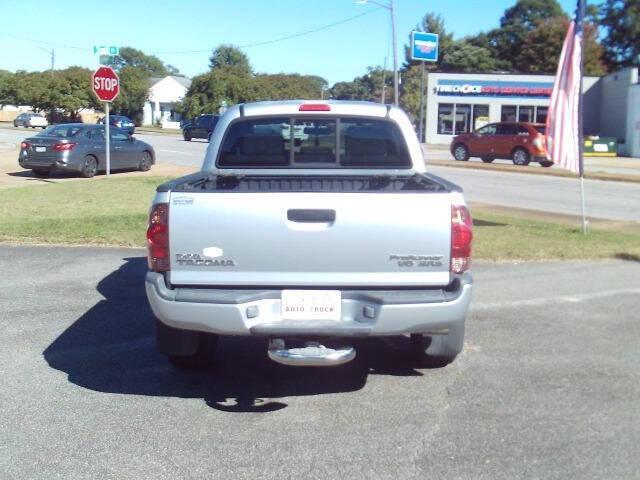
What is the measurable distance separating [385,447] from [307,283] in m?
1.06

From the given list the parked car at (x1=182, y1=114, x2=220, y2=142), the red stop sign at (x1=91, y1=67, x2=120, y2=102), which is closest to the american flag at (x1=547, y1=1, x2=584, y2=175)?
the red stop sign at (x1=91, y1=67, x2=120, y2=102)

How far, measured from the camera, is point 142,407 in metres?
4.91

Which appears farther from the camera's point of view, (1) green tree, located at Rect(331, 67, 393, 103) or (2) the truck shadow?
(1) green tree, located at Rect(331, 67, 393, 103)

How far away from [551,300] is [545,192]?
535 inches

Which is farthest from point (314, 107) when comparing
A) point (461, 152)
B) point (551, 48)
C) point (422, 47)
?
point (551, 48)

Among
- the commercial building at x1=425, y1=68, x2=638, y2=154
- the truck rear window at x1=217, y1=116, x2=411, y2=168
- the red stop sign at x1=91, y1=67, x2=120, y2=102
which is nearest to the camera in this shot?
the truck rear window at x1=217, y1=116, x2=411, y2=168

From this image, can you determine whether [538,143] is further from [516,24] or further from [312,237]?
[516,24]

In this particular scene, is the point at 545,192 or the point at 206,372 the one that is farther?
the point at 545,192

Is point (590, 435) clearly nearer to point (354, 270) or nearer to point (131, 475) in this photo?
point (354, 270)

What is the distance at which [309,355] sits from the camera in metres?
4.55

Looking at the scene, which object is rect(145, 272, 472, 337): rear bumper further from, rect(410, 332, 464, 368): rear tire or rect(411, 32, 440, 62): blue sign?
rect(411, 32, 440, 62): blue sign

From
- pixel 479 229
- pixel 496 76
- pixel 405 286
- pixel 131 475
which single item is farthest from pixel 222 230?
pixel 496 76

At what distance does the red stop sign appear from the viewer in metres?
18.9

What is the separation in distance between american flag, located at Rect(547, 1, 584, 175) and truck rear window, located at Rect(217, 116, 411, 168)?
6.52 m
